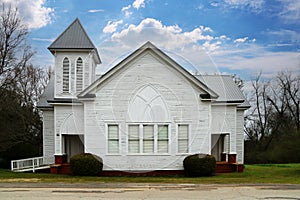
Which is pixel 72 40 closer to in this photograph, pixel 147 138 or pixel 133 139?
pixel 133 139

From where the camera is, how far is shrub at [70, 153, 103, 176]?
19344mm

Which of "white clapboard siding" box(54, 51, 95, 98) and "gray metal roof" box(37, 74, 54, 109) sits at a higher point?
"white clapboard siding" box(54, 51, 95, 98)

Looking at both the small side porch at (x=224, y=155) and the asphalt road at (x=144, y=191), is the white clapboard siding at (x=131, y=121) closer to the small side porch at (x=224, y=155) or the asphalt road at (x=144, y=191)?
the small side porch at (x=224, y=155)

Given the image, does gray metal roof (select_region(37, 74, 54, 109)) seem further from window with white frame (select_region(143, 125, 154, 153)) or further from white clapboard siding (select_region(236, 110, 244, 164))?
white clapboard siding (select_region(236, 110, 244, 164))

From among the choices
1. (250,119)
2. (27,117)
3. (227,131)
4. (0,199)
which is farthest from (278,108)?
(0,199)

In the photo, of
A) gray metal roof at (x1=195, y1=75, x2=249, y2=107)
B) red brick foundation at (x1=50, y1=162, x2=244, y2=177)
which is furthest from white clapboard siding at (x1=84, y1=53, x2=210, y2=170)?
gray metal roof at (x1=195, y1=75, x2=249, y2=107)

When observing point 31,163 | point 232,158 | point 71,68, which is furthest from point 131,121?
point 31,163

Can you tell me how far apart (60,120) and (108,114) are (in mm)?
4077

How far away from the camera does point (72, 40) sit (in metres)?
23.8

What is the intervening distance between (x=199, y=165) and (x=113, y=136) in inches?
201

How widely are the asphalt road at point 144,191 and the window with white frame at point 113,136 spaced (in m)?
5.39

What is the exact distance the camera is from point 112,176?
20.0 meters

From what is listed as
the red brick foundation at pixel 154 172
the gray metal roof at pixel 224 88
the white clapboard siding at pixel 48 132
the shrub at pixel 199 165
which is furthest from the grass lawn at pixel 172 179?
the gray metal roof at pixel 224 88

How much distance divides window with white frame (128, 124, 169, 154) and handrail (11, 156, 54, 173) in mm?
7167
